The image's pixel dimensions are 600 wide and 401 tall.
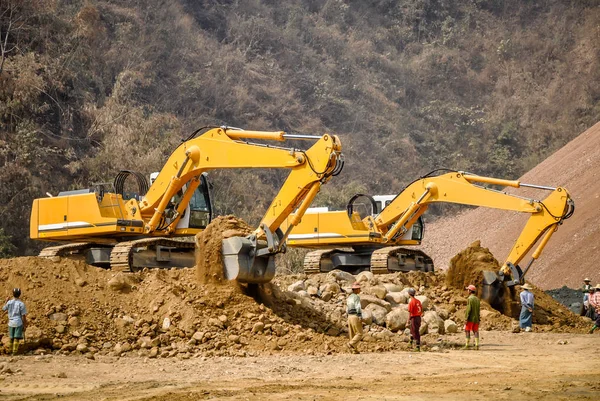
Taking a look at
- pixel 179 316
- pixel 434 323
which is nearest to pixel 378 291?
pixel 434 323

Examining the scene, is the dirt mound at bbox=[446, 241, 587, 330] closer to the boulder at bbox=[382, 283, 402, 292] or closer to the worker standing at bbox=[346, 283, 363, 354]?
the boulder at bbox=[382, 283, 402, 292]

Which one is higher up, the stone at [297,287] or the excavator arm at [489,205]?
the excavator arm at [489,205]

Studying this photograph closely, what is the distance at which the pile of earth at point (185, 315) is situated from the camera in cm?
1563

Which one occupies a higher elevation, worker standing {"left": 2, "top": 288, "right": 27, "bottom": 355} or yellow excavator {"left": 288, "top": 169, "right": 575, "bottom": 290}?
yellow excavator {"left": 288, "top": 169, "right": 575, "bottom": 290}

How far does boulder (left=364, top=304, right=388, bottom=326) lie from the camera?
60.7ft

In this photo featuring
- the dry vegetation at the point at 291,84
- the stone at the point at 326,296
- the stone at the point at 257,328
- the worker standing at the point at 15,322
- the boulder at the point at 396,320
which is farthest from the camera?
the dry vegetation at the point at 291,84

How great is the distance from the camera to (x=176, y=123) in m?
41.1

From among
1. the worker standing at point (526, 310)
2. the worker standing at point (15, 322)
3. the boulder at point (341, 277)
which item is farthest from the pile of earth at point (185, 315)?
the worker standing at point (526, 310)

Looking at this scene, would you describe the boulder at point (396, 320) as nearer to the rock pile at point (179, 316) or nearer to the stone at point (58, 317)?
the rock pile at point (179, 316)

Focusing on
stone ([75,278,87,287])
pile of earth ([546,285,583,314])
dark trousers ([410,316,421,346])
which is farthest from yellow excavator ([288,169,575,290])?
stone ([75,278,87,287])

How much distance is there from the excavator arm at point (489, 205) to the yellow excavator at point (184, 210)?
234 inches

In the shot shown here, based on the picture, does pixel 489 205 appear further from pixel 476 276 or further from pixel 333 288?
pixel 333 288

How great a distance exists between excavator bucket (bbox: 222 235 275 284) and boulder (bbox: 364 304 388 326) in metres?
2.43

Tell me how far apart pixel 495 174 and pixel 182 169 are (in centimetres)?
3857
